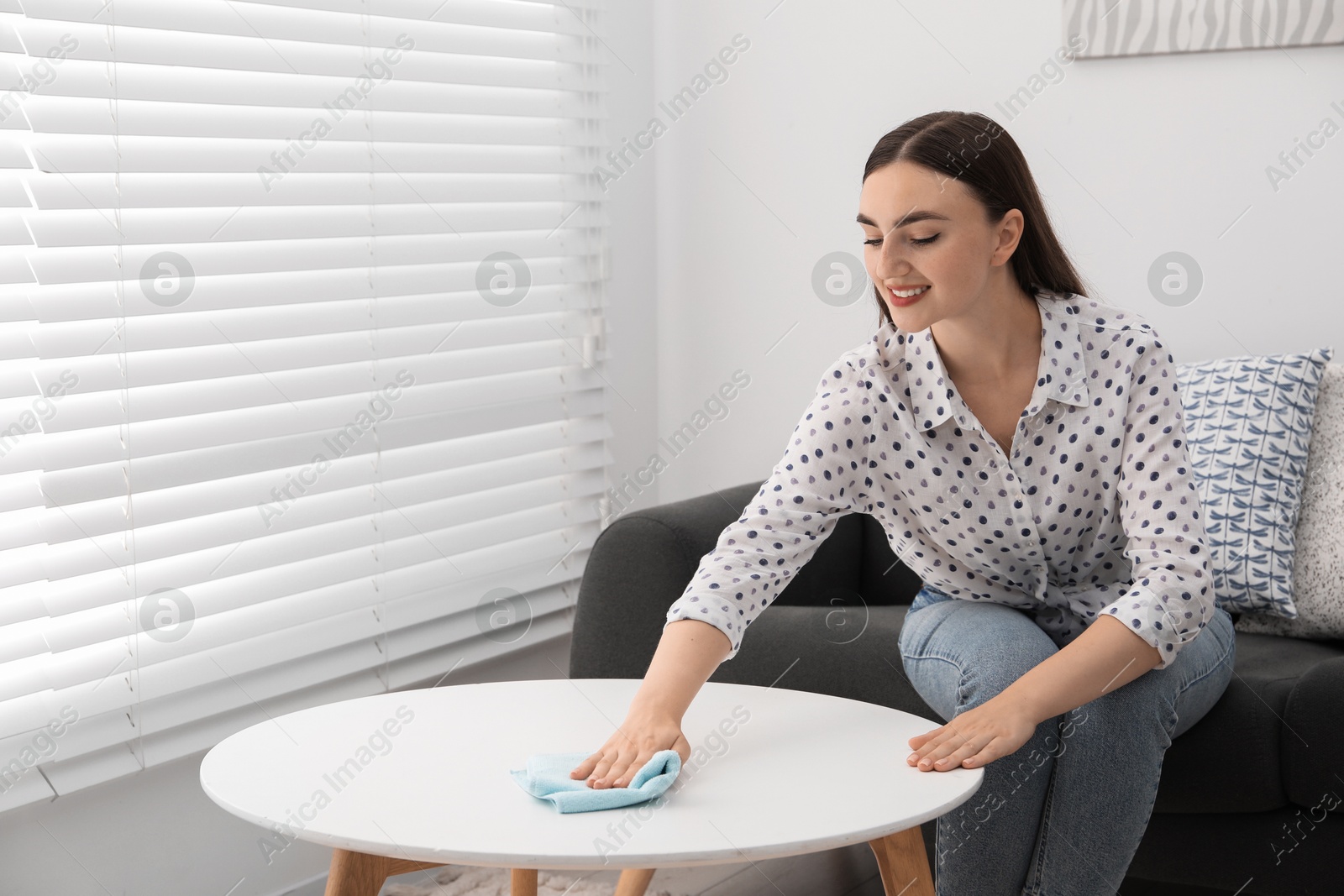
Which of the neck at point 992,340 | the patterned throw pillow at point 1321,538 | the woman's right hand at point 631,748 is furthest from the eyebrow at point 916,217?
the patterned throw pillow at point 1321,538

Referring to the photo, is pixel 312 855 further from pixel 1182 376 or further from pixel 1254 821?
pixel 1182 376

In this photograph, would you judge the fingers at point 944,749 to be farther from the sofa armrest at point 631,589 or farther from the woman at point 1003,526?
the sofa armrest at point 631,589

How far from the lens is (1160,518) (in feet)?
4.00

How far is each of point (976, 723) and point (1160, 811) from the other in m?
0.59

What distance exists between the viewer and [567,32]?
247 cm

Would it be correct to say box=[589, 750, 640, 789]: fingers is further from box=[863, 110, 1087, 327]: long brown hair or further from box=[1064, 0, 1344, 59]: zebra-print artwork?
box=[1064, 0, 1344, 59]: zebra-print artwork

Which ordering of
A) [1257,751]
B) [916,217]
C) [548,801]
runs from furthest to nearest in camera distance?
[1257,751] → [916,217] → [548,801]

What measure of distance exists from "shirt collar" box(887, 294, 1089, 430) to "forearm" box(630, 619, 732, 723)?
0.37 meters

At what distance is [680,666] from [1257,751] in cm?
80

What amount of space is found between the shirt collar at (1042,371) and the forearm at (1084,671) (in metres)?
0.26

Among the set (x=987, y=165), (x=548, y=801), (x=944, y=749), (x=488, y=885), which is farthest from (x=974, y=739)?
(x=488, y=885)

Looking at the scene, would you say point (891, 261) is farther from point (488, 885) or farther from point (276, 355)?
point (488, 885)

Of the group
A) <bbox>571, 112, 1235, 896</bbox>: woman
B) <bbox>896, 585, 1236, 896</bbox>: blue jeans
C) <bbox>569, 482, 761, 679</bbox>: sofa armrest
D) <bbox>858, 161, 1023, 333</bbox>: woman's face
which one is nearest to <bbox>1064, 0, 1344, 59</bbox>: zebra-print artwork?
<bbox>571, 112, 1235, 896</bbox>: woman

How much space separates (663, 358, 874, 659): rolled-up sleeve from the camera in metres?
1.20
